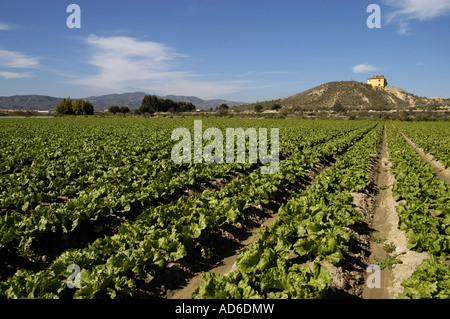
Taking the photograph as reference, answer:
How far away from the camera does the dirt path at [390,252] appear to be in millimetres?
5394

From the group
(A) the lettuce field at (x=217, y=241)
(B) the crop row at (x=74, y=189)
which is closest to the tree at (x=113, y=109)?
(B) the crop row at (x=74, y=189)

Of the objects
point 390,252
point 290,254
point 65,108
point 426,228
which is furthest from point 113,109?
point 426,228

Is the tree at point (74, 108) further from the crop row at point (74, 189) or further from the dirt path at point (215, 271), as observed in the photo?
the dirt path at point (215, 271)

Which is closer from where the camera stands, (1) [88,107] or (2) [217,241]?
(2) [217,241]

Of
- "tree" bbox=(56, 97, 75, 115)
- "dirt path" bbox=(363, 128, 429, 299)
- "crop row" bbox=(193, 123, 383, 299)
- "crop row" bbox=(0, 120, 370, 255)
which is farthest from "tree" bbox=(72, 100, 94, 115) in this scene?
"dirt path" bbox=(363, 128, 429, 299)

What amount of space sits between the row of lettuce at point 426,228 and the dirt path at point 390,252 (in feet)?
0.89

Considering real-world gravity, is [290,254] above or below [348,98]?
below

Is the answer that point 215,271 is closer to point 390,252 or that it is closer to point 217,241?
point 217,241

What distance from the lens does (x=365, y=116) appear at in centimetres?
8375

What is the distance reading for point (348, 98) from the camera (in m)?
138

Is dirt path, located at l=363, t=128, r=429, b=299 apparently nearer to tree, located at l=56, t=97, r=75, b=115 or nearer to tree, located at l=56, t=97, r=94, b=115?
tree, located at l=56, t=97, r=94, b=115

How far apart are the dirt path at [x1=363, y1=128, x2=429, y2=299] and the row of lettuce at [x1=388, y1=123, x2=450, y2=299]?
27cm

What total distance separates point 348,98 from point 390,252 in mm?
147927
